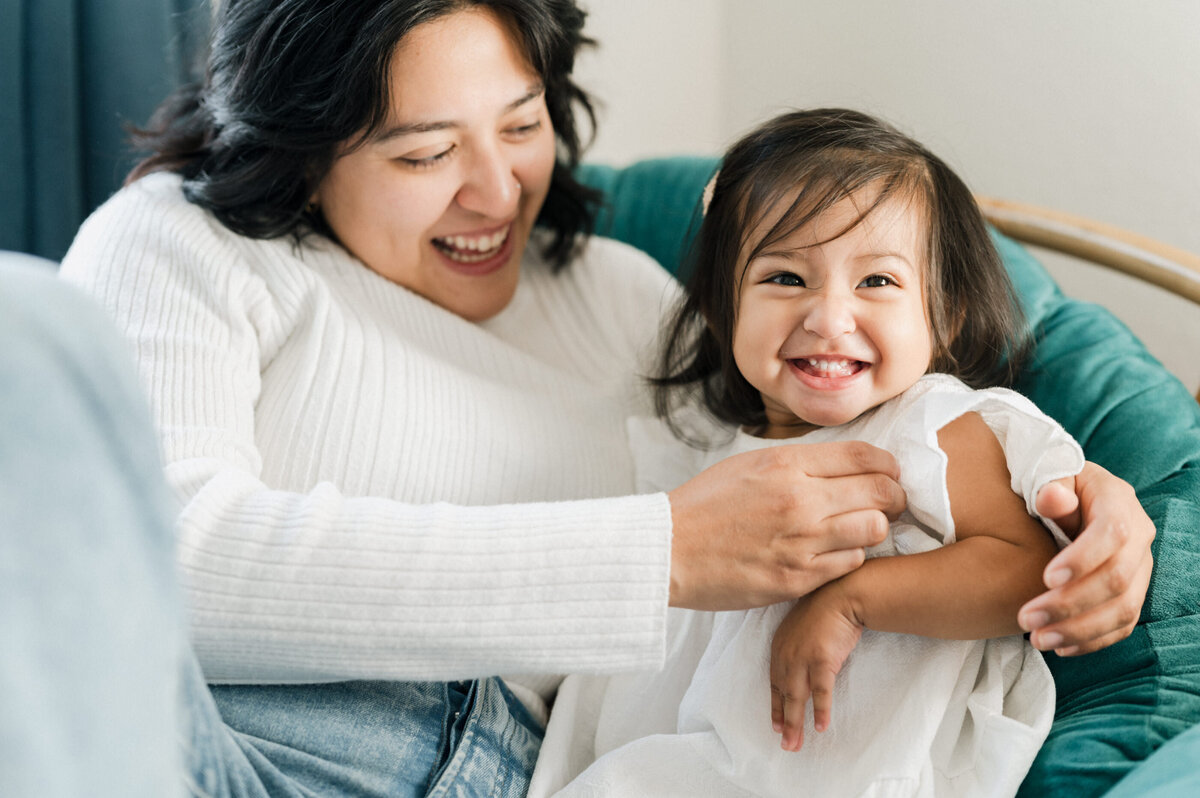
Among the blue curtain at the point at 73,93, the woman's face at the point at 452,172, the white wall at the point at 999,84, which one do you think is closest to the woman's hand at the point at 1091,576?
the woman's face at the point at 452,172

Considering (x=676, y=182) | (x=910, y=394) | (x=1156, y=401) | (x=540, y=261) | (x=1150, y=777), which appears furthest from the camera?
(x=676, y=182)

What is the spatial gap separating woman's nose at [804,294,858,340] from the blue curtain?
1228 mm

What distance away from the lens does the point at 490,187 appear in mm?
1238

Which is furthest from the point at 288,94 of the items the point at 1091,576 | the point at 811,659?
the point at 1091,576

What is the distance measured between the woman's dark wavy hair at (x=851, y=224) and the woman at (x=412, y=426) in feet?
0.79

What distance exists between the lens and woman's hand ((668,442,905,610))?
867 mm

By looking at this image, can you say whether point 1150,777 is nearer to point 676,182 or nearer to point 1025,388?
point 1025,388

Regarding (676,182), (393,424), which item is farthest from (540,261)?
(393,424)

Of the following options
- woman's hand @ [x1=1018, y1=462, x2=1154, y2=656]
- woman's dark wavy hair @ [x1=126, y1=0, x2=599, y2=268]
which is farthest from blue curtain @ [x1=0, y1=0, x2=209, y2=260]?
woman's hand @ [x1=1018, y1=462, x2=1154, y2=656]

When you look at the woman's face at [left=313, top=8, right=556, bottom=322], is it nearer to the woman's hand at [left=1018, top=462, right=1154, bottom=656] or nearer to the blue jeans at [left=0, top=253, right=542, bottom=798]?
the blue jeans at [left=0, top=253, right=542, bottom=798]

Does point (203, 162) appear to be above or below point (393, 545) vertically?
above

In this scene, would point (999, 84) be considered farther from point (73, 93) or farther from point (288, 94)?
point (73, 93)

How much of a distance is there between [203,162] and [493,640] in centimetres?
88

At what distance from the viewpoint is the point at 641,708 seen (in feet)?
3.57
